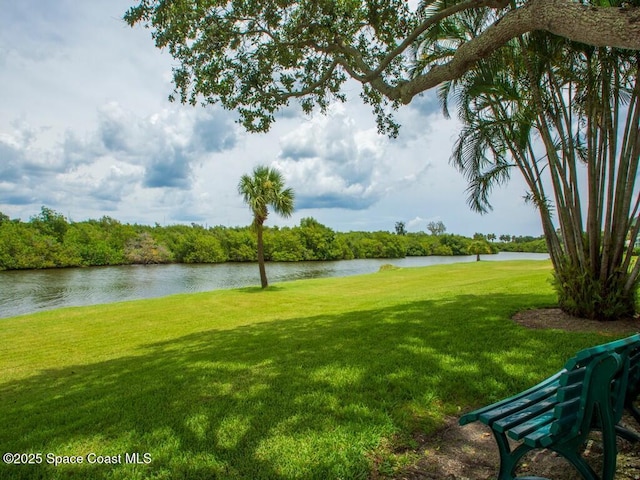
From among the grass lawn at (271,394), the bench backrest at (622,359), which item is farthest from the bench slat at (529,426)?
the grass lawn at (271,394)

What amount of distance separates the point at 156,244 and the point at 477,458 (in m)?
82.4

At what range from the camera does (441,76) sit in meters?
4.43

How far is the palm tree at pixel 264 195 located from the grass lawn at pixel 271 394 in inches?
580

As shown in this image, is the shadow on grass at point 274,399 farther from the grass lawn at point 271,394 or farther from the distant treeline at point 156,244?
the distant treeline at point 156,244

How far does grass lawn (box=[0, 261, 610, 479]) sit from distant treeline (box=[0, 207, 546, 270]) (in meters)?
55.3

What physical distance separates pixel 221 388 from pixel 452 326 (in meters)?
4.33

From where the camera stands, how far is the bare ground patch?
8.31 ft

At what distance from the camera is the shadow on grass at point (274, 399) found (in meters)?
2.72

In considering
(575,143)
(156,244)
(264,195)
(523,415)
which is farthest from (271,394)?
(156,244)

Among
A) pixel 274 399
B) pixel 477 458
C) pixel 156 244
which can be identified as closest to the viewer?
pixel 477 458

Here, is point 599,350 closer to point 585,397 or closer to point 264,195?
point 585,397

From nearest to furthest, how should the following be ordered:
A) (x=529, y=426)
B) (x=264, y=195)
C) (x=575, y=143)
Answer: (x=529, y=426) < (x=575, y=143) < (x=264, y=195)

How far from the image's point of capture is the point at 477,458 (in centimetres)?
278

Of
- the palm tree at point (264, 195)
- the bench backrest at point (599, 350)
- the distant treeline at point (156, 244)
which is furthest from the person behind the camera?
the distant treeline at point (156, 244)
